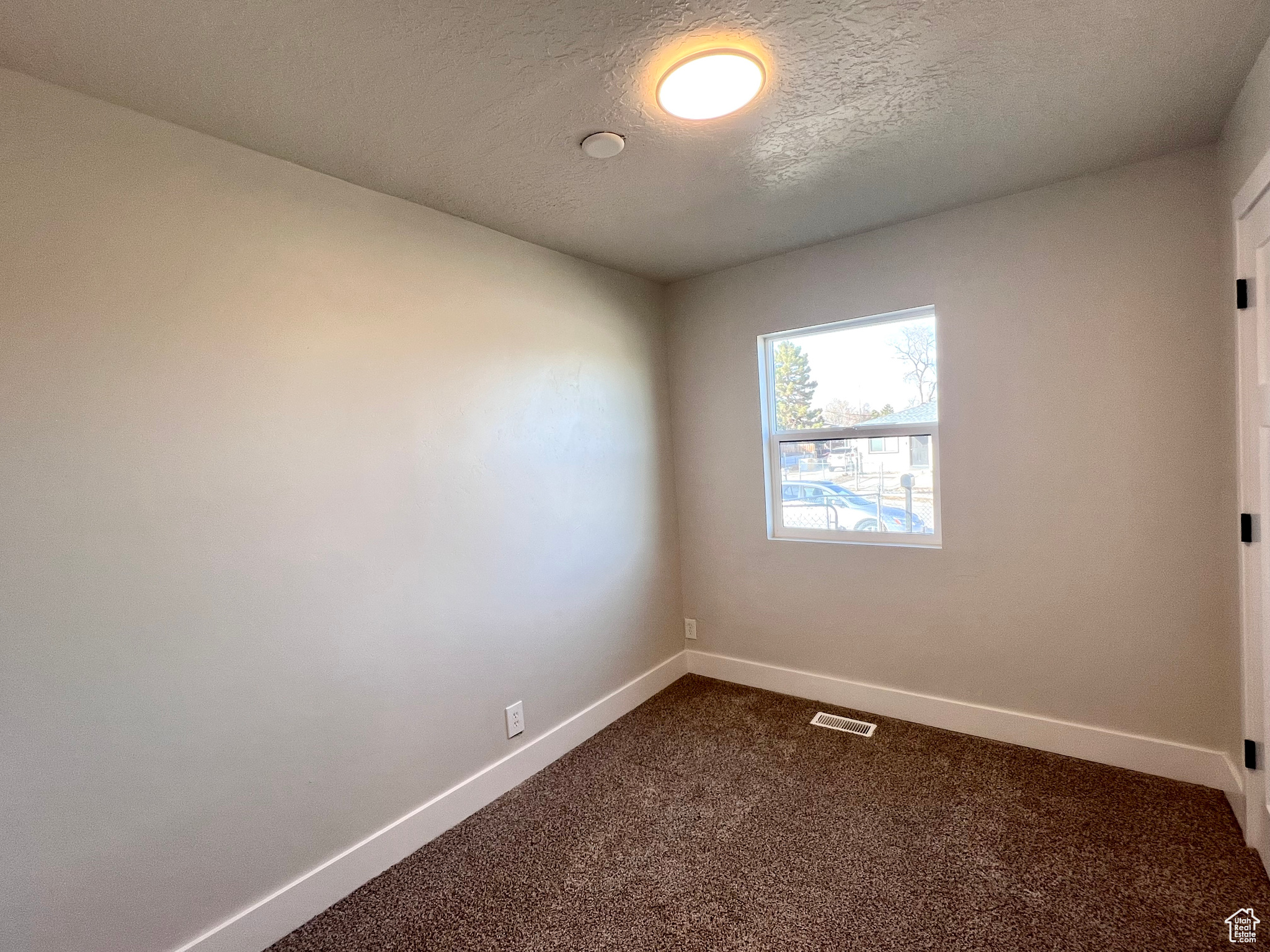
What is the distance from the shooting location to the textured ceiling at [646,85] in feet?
4.20

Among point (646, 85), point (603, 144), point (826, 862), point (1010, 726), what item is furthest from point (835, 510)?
point (646, 85)

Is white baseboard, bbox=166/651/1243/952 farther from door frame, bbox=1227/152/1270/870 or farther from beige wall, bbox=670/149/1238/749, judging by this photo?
door frame, bbox=1227/152/1270/870

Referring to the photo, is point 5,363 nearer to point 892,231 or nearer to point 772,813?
point 772,813

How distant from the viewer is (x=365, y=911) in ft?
5.96

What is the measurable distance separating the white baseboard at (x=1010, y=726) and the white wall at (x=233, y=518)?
4.49 ft

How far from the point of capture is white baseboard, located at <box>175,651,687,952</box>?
1669mm

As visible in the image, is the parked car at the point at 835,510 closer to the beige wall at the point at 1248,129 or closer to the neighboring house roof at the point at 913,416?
the neighboring house roof at the point at 913,416

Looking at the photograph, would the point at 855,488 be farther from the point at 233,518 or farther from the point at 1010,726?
the point at 233,518

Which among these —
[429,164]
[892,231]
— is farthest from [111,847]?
[892,231]

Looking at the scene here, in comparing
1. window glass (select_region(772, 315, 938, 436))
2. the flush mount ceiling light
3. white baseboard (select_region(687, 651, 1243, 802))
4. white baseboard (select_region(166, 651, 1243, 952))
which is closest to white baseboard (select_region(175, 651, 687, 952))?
white baseboard (select_region(166, 651, 1243, 952))

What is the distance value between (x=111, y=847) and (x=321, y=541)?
905mm

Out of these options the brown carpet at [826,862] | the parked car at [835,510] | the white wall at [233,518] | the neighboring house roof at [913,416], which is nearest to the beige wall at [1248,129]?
the neighboring house roof at [913,416]

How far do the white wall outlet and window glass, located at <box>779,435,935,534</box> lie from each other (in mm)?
1715

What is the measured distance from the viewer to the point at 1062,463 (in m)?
2.36
